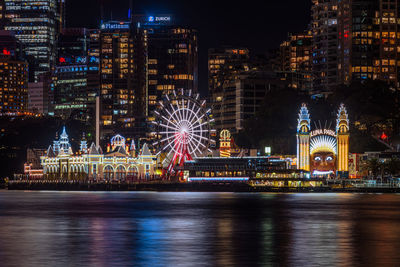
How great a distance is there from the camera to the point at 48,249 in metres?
55.8

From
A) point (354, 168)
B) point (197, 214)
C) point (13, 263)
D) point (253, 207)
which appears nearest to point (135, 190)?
point (354, 168)

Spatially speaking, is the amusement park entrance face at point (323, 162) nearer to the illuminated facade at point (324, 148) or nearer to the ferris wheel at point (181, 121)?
the illuminated facade at point (324, 148)

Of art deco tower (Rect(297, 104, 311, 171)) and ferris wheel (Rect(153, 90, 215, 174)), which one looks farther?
art deco tower (Rect(297, 104, 311, 171))

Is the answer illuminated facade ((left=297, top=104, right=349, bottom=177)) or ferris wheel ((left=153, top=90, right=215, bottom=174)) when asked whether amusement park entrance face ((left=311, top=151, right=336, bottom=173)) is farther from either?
ferris wheel ((left=153, top=90, right=215, bottom=174))

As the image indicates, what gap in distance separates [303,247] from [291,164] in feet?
430

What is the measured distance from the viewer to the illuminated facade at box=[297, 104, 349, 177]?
7023 inches

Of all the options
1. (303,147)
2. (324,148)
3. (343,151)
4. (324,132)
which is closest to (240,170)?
(303,147)

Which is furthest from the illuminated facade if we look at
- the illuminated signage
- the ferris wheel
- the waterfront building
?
the ferris wheel

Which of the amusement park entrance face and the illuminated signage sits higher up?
the illuminated signage

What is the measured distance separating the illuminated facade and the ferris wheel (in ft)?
69.1

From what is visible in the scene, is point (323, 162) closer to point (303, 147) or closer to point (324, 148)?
point (324, 148)

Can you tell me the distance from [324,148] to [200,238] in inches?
4784

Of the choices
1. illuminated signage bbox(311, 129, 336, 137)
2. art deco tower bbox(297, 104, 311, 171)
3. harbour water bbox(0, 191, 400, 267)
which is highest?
illuminated signage bbox(311, 129, 336, 137)

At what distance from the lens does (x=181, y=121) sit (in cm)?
17262
